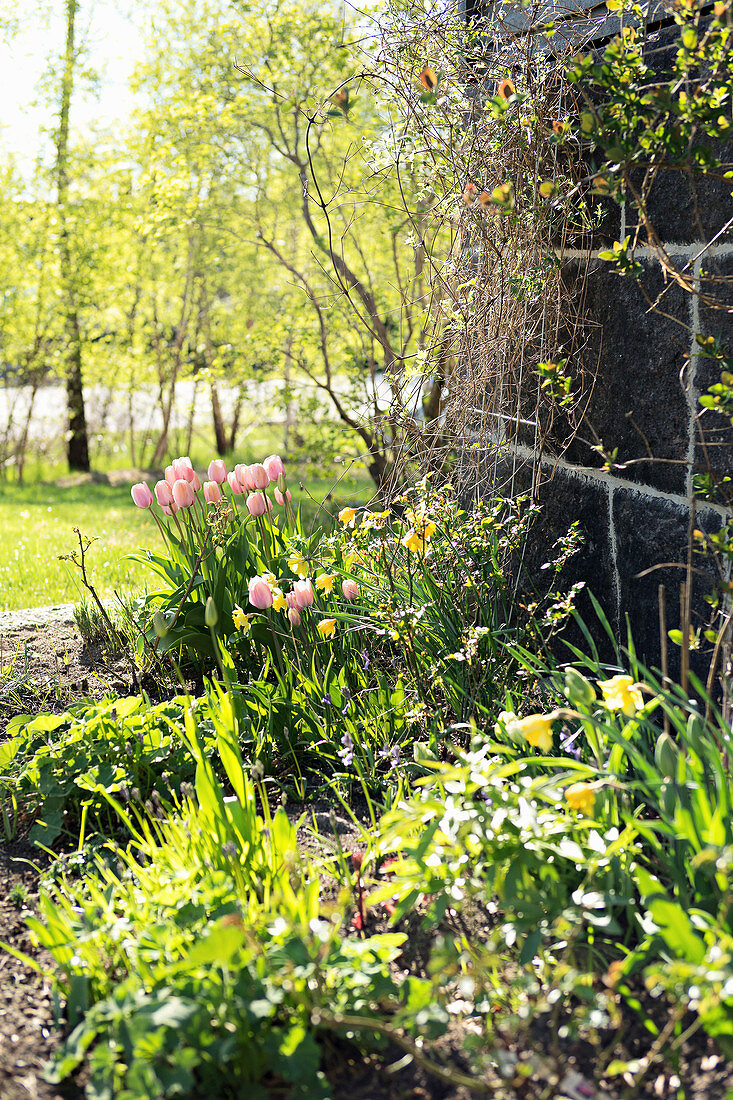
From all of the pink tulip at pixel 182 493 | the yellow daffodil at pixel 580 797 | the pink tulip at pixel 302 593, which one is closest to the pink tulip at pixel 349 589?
the pink tulip at pixel 302 593

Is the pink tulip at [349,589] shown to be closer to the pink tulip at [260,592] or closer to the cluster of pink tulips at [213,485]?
the pink tulip at [260,592]

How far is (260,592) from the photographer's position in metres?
2.40

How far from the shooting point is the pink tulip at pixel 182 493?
2.89 metres

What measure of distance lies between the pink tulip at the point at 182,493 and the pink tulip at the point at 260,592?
0.65 m

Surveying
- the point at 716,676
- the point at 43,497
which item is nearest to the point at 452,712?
the point at 716,676

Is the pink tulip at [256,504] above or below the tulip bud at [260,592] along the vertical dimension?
above

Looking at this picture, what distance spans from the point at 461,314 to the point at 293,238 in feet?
24.7

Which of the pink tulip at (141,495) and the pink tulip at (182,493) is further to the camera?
the pink tulip at (141,495)

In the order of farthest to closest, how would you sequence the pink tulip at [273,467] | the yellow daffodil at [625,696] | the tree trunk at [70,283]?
the tree trunk at [70,283] < the pink tulip at [273,467] < the yellow daffodil at [625,696]

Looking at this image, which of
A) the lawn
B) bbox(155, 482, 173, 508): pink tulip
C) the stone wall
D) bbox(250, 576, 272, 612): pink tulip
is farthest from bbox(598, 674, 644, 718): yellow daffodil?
bbox(155, 482, 173, 508): pink tulip

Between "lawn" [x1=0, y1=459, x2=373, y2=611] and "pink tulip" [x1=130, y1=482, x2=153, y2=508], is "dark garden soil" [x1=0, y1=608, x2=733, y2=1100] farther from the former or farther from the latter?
"lawn" [x1=0, y1=459, x2=373, y2=611]

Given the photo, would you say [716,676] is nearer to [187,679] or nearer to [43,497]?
[187,679]

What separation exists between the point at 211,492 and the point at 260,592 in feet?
2.51

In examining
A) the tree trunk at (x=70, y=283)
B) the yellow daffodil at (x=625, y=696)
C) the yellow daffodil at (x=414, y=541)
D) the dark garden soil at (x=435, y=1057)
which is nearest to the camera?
the dark garden soil at (x=435, y=1057)
